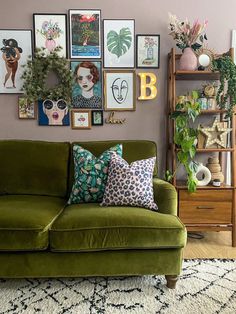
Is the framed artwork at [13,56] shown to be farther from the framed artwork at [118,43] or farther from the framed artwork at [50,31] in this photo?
the framed artwork at [118,43]

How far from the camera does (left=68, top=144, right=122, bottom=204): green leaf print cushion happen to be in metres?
2.23

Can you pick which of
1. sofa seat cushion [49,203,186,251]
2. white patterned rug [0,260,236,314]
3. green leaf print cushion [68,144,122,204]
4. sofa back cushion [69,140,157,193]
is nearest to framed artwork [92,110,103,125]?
sofa back cushion [69,140,157,193]

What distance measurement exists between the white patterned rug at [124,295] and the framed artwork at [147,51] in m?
1.82

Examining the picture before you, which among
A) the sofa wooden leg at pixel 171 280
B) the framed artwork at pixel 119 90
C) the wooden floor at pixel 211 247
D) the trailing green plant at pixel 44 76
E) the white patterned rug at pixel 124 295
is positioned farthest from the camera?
the framed artwork at pixel 119 90

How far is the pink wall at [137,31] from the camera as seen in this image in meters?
2.75

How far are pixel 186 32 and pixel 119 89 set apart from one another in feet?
2.49

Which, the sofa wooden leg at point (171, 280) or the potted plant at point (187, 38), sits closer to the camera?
the sofa wooden leg at point (171, 280)

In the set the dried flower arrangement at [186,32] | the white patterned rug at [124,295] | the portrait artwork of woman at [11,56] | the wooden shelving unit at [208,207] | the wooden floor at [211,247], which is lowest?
the wooden floor at [211,247]

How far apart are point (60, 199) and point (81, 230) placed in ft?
2.26

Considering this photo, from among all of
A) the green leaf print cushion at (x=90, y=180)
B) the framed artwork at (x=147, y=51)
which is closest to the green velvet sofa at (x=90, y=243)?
the green leaf print cushion at (x=90, y=180)

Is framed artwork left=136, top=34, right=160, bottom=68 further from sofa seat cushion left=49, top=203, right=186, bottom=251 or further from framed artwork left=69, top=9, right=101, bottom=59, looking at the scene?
sofa seat cushion left=49, top=203, right=186, bottom=251

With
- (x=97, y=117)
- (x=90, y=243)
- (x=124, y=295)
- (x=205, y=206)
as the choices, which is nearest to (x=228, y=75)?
(x=205, y=206)

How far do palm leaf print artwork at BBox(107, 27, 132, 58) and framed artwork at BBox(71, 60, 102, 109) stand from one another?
0.60 feet

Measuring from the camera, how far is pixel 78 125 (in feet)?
9.32
